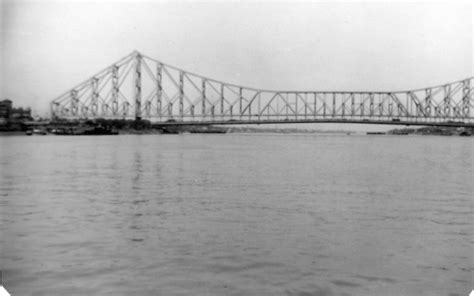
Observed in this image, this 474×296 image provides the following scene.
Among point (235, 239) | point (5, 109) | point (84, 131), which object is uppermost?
point (5, 109)

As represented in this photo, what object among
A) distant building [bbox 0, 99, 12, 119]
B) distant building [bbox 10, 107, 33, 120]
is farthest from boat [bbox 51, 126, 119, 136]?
distant building [bbox 10, 107, 33, 120]

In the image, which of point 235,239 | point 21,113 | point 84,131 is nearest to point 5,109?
point 84,131

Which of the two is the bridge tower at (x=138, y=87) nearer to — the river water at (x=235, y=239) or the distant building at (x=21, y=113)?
the distant building at (x=21, y=113)

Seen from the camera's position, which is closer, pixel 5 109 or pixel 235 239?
pixel 235 239

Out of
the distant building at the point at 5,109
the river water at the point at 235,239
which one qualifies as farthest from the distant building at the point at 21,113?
the river water at the point at 235,239

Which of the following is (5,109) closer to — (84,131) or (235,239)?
(84,131)

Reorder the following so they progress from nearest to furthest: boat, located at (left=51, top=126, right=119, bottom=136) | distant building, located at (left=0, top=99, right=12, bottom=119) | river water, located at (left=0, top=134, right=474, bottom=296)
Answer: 1. river water, located at (left=0, top=134, right=474, bottom=296)
2. distant building, located at (left=0, top=99, right=12, bottom=119)
3. boat, located at (left=51, top=126, right=119, bottom=136)

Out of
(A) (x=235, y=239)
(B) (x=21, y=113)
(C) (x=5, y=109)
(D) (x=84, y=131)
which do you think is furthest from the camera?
(B) (x=21, y=113)

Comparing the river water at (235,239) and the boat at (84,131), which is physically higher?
the boat at (84,131)

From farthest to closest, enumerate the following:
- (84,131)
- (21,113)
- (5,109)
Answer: (21,113), (84,131), (5,109)

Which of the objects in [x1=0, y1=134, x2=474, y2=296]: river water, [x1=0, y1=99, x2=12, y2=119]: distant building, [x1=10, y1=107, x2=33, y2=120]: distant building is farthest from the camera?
[x1=10, y1=107, x2=33, y2=120]: distant building

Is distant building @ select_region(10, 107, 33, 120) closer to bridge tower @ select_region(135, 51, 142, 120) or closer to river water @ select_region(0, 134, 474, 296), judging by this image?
bridge tower @ select_region(135, 51, 142, 120)

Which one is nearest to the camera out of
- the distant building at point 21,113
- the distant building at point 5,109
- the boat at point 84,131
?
the distant building at point 5,109
